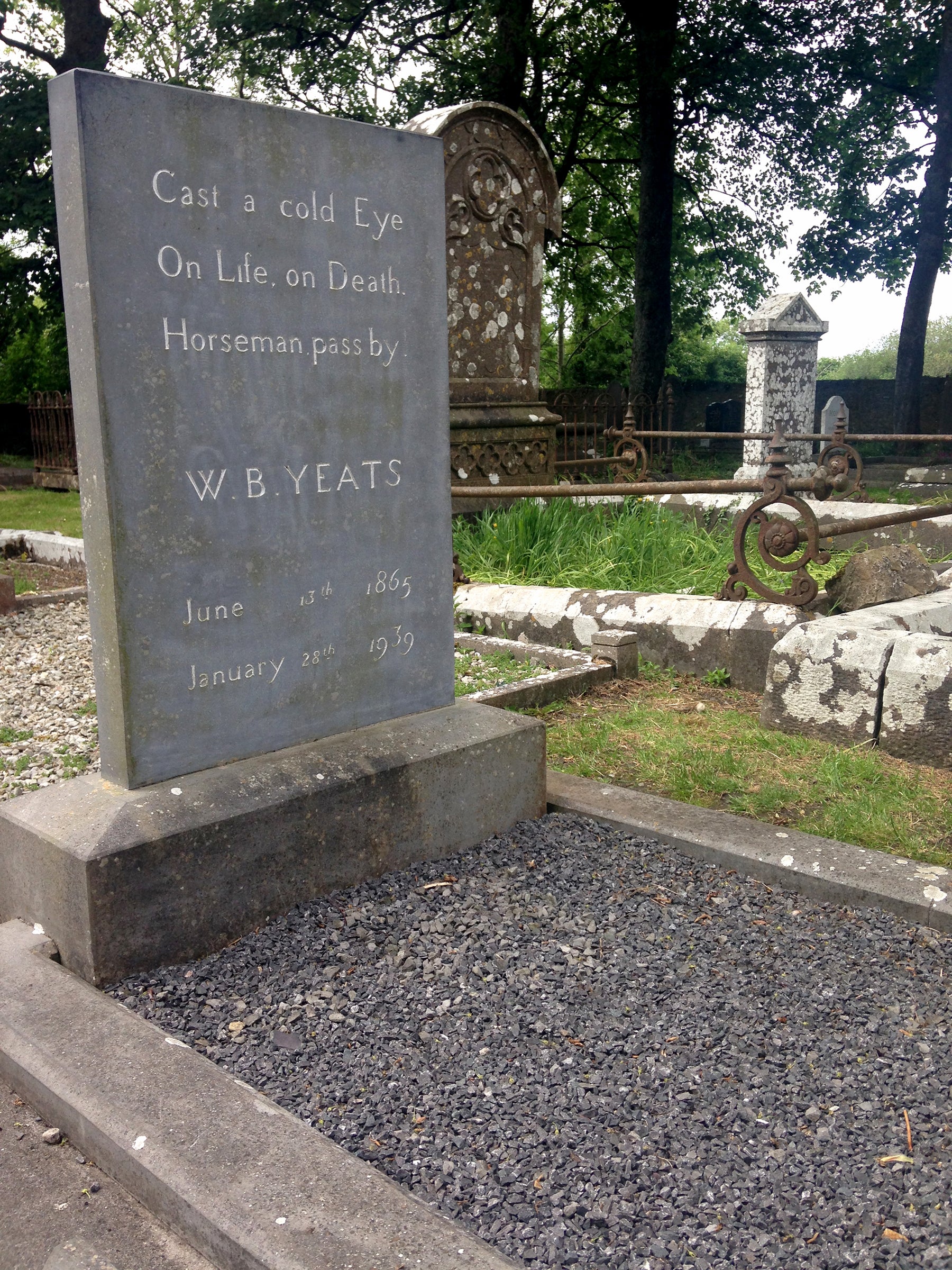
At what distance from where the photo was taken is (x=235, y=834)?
261cm

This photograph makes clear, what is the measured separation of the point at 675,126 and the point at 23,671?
17233 millimetres

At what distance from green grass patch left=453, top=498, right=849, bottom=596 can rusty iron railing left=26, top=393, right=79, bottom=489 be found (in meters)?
→ 11.1

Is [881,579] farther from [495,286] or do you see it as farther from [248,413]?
[495,286]

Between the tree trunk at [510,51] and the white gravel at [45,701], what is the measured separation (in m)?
14.5

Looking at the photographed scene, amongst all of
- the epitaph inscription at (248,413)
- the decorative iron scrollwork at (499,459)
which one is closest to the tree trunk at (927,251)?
the decorative iron scrollwork at (499,459)

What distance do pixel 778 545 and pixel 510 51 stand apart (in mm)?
16163

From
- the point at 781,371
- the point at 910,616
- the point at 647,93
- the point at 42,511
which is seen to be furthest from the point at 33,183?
the point at 910,616

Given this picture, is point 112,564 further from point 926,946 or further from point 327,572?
point 926,946

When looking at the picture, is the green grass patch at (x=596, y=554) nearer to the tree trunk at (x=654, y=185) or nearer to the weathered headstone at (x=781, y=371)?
the weathered headstone at (x=781, y=371)

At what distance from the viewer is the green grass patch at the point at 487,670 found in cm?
468

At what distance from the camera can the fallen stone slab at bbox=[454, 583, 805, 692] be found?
4.95 m

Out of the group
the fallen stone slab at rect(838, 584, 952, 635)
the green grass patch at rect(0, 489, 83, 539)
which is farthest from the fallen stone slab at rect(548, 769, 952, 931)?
the green grass patch at rect(0, 489, 83, 539)

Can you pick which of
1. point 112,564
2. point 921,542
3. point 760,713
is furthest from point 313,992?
point 921,542

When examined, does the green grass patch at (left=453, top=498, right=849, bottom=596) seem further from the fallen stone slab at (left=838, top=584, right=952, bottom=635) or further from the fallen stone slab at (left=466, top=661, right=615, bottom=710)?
the fallen stone slab at (left=466, top=661, right=615, bottom=710)
